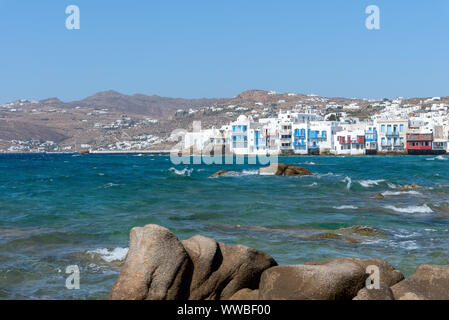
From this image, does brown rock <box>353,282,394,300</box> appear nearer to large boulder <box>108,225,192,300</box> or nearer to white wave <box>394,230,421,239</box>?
large boulder <box>108,225,192,300</box>

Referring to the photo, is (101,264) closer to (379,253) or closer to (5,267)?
(5,267)

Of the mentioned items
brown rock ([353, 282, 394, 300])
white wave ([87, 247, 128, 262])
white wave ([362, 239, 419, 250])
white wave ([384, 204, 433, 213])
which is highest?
brown rock ([353, 282, 394, 300])

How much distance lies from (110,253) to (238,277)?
249 inches

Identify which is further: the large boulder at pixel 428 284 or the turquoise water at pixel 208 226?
the turquoise water at pixel 208 226

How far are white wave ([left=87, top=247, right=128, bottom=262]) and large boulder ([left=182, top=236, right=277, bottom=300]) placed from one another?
506 centimetres

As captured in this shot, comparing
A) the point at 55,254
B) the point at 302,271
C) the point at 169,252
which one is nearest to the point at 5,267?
the point at 55,254

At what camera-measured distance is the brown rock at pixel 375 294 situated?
23.6 feet

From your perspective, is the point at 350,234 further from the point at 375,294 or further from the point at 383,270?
the point at 375,294

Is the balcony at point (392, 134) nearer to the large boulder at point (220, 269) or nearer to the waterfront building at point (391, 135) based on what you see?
the waterfront building at point (391, 135)

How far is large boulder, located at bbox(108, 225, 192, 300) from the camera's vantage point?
313 inches

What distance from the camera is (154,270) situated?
26.5 feet

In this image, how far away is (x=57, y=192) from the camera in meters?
34.8

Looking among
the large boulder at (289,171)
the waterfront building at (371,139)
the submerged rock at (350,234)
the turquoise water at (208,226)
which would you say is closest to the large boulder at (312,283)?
the turquoise water at (208,226)

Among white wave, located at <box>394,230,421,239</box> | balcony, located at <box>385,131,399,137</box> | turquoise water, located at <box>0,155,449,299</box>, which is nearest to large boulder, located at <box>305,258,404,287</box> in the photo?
turquoise water, located at <box>0,155,449,299</box>
